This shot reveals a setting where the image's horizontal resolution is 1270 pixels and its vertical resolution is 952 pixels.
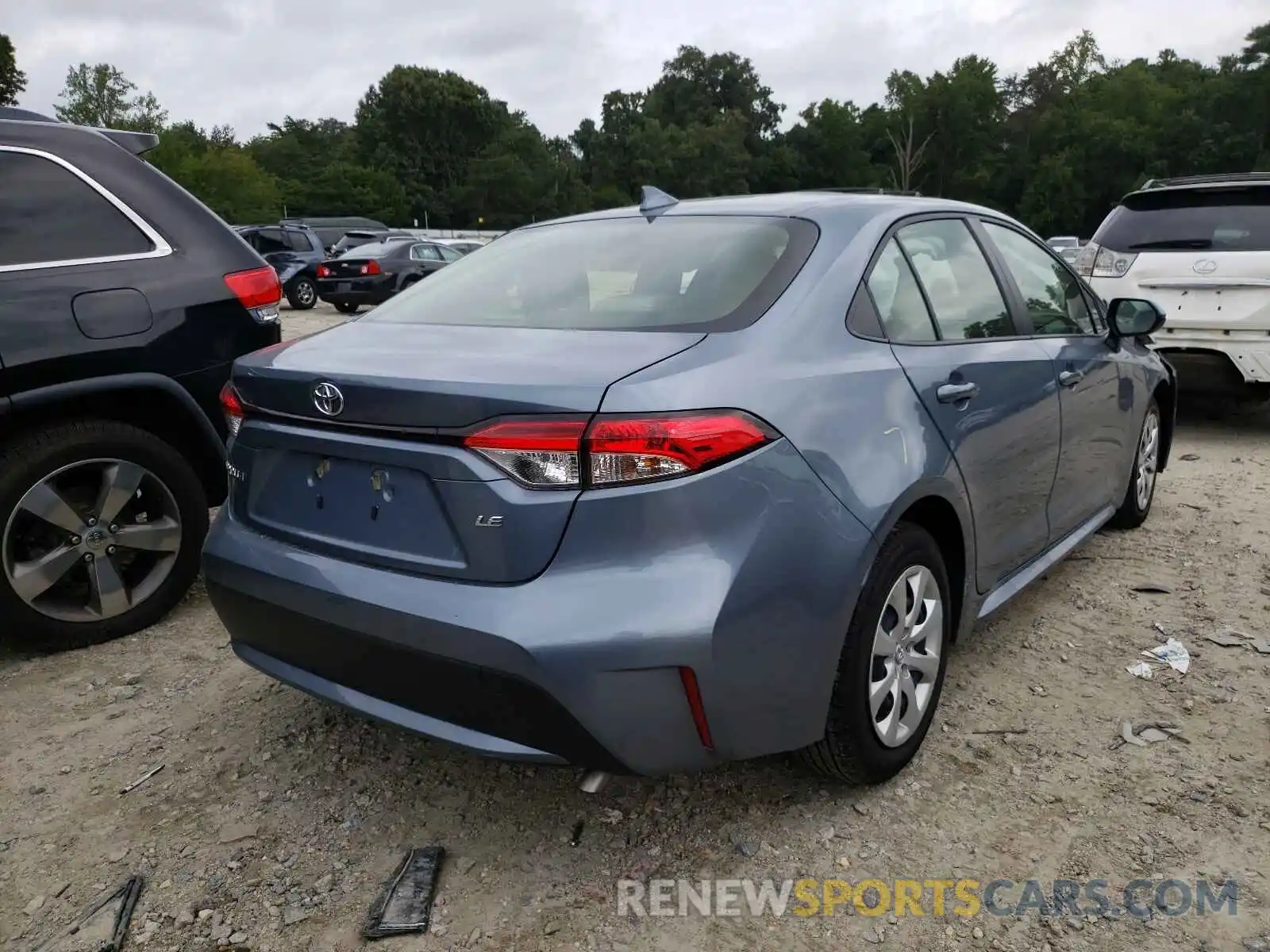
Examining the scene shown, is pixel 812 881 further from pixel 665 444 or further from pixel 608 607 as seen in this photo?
pixel 665 444

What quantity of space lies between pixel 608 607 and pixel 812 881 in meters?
0.89

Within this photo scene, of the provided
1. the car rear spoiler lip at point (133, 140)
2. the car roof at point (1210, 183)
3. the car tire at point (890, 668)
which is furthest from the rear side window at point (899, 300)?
the car roof at point (1210, 183)

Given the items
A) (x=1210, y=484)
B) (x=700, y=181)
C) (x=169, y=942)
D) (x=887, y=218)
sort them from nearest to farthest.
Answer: (x=169, y=942)
(x=887, y=218)
(x=1210, y=484)
(x=700, y=181)

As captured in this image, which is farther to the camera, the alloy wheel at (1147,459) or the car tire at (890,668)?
the alloy wheel at (1147,459)

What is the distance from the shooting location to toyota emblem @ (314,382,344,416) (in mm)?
2184

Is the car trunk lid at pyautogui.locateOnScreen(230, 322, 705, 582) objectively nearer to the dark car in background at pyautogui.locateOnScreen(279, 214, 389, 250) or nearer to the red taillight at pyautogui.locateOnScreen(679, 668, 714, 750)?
the red taillight at pyautogui.locateOnScreen(679, 668, 714, 750)

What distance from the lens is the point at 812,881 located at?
7.45ft

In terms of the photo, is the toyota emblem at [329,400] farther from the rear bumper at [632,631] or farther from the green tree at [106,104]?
the green tree at [106,104]

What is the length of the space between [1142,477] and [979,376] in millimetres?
2290

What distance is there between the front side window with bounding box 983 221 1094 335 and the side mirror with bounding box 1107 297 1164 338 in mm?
105

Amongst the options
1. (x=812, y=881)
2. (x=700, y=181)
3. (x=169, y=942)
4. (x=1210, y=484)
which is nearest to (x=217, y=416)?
(x=169, y=942)

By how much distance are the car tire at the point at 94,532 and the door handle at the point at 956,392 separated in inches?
108

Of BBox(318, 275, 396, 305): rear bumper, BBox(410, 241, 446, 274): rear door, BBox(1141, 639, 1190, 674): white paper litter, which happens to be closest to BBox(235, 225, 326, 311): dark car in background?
BBox(318, 275, 396, 305): rear bumper

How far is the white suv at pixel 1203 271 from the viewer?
6129 millimetres
